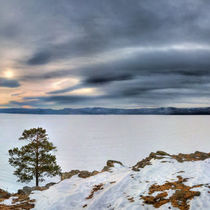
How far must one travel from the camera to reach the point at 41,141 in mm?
26891

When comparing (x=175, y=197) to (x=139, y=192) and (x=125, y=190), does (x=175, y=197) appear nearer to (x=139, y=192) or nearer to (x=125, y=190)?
(x=139, y=192)

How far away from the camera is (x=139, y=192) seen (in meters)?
12.6

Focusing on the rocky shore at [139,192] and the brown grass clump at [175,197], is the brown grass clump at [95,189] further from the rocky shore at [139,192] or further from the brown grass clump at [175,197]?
the brown grass clump at [175,197]

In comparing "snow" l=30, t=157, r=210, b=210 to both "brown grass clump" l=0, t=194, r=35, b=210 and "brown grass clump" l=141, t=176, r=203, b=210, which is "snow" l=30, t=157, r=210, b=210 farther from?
"brown grass clump" l=0, t=194, r=35, b=210

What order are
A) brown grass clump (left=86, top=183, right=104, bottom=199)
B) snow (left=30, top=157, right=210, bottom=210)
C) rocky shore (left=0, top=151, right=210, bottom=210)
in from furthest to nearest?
brown grass clump (left=86, top=183, right=104, bottom=199), snow (left=30, top=157, right=210, bottom=210), rocky shore (left=0, top=151, right=210, bottom=210)

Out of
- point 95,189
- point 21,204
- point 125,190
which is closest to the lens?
point 125,190

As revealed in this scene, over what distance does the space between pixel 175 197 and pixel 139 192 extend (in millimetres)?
2759

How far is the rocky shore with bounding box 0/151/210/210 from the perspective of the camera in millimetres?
10500

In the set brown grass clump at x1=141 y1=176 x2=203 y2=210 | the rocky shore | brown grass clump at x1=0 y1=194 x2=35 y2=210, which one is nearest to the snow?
the rocky shore

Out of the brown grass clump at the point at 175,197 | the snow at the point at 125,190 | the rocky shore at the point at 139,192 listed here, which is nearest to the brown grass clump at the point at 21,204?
the rocky shore at the point at 139,192

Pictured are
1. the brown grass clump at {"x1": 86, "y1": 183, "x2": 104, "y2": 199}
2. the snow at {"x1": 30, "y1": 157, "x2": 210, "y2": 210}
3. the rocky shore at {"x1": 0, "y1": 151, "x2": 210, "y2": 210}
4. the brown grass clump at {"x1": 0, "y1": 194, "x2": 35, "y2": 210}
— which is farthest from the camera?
the brown grass clump at {"x1": 86, "y1": 183, "x2": 104, "y2": 199}

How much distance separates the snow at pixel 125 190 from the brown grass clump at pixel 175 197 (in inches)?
11.6

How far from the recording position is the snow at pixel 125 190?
11133mm

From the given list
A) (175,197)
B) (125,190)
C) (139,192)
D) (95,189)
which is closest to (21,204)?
(95,189)
